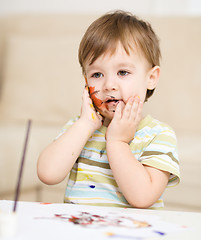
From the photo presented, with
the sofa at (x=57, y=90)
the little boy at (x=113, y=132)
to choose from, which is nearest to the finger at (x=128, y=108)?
the little boy at (x=113, y=132)

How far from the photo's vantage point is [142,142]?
98 centimetres

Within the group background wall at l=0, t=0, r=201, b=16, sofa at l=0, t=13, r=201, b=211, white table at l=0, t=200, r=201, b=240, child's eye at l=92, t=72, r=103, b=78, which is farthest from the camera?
background wall at l=0, t=0, r=201, b=16

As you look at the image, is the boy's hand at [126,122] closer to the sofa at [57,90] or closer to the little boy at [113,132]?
the little boy at [113,132]

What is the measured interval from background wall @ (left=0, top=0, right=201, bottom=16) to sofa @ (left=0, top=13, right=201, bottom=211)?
0.14m

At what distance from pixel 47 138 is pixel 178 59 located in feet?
2.51

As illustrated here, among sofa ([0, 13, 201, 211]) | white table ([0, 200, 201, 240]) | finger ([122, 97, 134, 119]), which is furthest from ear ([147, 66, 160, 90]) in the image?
sofa ([0, 13, 201, 211])

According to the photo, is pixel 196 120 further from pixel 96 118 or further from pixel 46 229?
pixel 46 229

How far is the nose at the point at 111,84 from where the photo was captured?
3.14 feet

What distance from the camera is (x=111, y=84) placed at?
96cm

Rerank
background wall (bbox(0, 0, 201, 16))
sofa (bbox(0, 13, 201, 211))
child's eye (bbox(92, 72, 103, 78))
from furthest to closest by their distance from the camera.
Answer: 1. background wall (bbox(0, 0, 201, 16))
2. sofa (bbox(0, 13, 201, 211))
3. child's eye (bbox(92, 72, 103, 78))

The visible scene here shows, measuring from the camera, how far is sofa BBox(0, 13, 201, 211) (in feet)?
5.32

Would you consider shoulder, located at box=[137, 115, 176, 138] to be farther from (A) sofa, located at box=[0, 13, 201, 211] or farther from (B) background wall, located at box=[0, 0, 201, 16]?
(B) background wall, located at box=[0, 0, 201, 16]

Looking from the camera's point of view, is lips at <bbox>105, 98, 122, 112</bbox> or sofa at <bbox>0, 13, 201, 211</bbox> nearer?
lips at <bbox>105, 98, 122, 112</bbox>

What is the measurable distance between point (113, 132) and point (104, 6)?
171cm
